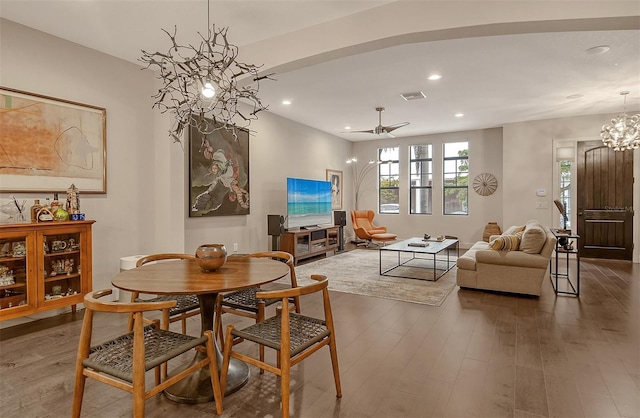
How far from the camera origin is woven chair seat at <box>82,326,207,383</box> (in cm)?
162

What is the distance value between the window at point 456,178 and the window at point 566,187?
205cm

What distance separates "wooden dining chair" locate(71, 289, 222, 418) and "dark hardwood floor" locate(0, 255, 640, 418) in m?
0.42

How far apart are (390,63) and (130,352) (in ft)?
13.3

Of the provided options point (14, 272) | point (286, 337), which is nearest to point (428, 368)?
point (286, 337)

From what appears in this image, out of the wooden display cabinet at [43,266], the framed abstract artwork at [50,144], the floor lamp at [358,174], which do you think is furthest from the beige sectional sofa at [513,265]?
the floor lamp at [358,174]

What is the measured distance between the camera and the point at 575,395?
7.04ft

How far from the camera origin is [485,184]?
8.50 m

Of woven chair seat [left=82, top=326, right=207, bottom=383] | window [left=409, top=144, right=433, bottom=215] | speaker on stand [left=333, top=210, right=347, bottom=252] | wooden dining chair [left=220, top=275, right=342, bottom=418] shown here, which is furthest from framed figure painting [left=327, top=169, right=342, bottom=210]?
woven chair seat [left=82, top=326, right=207, bottom=383]

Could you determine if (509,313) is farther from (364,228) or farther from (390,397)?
(364,228)

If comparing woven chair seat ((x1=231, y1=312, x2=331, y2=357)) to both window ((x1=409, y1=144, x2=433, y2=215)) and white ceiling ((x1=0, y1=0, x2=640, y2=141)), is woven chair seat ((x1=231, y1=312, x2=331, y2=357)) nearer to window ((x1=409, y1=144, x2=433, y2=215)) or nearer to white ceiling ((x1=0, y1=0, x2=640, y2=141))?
white ceiling ((x1=0, y1=0, x2=640, y2=141))

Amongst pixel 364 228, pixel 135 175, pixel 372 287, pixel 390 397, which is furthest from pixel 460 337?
pixel 364 228

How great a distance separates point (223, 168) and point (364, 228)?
4.38 meters

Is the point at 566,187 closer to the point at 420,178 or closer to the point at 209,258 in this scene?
the point at 420,178

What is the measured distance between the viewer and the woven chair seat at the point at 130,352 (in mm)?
1617
